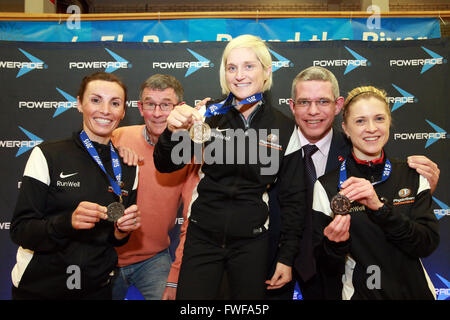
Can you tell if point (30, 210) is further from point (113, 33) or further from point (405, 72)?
point (405, 72)

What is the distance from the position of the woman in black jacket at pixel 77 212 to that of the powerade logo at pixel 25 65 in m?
1.77

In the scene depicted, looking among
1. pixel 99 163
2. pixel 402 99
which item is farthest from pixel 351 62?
pixel 99 163

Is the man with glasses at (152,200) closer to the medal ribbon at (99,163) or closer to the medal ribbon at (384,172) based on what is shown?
the medal ribbon at (99,163)

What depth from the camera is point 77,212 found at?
1.86 metres

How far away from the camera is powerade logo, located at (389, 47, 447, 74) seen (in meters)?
3.41

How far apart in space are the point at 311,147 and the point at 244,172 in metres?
0.75

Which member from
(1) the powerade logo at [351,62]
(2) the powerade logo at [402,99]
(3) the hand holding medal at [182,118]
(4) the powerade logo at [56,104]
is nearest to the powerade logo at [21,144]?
(4) the powerade logo at [56,104]

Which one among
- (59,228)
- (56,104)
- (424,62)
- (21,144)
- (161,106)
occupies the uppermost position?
(424,62)

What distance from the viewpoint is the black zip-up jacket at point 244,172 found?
2004 mm

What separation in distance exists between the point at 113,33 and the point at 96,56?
0.35 m

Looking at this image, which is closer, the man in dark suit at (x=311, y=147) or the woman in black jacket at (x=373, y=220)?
the woman in black jacket at (x=373, y=220)

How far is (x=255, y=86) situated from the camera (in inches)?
82.5

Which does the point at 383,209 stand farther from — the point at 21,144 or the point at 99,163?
the point at 21,144
